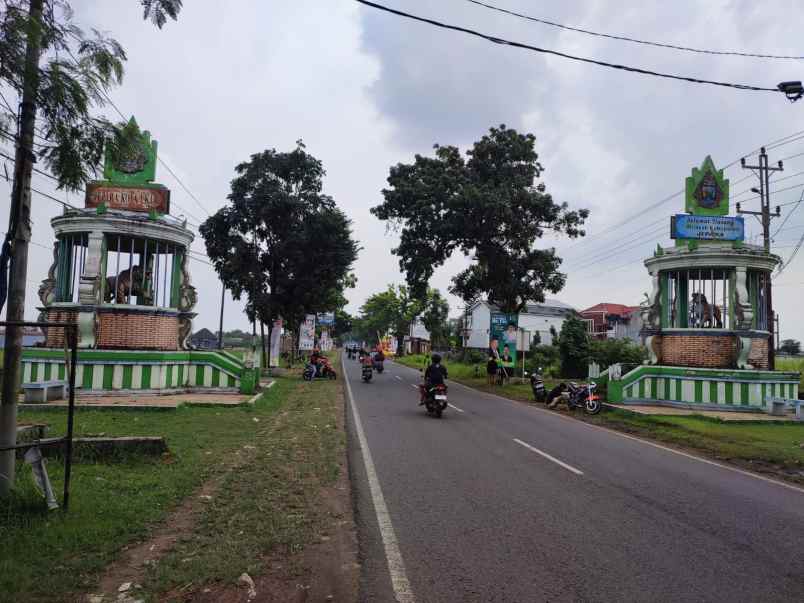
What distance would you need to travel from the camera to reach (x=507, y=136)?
2847 cm

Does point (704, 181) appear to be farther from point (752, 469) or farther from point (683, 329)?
point (752, 469)

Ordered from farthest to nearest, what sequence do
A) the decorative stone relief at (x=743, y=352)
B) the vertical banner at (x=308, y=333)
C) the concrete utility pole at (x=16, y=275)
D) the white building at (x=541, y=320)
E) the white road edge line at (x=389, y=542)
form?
the white building at (x=541, y=320)
the vertical banner at (x=308, y=333)
the decorative stone relief at (x=743, y=352)
the concrete utility pole at (x=16, y=275)
the white road edge line at (x=389, y=542)

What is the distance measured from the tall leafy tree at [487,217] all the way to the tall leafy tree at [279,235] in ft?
10.5

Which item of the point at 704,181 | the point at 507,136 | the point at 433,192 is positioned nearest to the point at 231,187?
the point at 433,192

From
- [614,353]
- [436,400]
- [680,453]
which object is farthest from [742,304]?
[614,353]

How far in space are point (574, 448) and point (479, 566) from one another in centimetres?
675

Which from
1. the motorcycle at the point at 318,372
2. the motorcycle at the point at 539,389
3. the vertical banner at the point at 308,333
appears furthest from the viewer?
the vertical banner at the point at 308,333

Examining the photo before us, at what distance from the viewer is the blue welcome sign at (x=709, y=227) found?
64.2 feet

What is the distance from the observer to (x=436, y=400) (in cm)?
1516

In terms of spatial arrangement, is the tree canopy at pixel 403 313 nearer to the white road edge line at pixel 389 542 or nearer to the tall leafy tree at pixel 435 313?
the tall leafy tree at pixel 435 313

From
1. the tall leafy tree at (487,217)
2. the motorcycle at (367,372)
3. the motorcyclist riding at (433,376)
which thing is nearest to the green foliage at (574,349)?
the tall leafy tree at (487,217)

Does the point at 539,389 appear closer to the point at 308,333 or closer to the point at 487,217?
the point at 487,217

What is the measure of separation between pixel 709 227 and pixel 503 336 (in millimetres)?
10761

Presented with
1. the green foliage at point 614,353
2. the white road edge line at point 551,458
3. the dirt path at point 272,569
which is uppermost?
the green foliage at point 614,353
